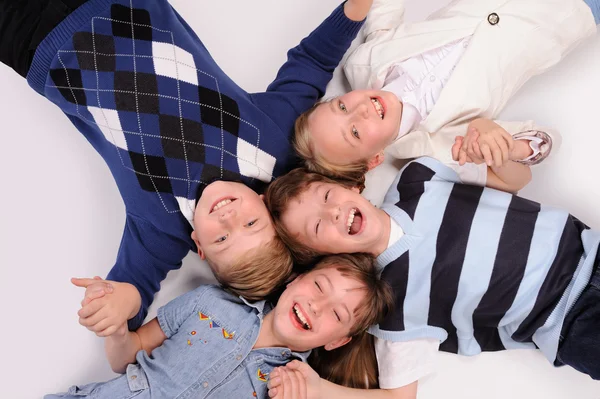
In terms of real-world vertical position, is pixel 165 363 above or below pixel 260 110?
below

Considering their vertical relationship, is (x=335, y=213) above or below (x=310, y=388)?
above

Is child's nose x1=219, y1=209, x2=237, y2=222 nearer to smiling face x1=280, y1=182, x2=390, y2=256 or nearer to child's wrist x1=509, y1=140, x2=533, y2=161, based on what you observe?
smiling face x1=280, y1=182, x2=390, y2=256

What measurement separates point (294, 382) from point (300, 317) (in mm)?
111

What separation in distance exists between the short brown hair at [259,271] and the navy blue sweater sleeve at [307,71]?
0.85 feet

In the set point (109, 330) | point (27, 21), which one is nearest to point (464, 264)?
point (109, 330)

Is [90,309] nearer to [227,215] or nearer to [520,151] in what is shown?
[227,215]

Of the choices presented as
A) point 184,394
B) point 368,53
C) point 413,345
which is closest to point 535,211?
point 413,345

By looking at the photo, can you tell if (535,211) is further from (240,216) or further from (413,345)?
(240,216)

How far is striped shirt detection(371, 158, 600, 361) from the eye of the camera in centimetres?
109

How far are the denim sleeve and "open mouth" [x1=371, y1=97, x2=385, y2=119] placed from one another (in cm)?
47

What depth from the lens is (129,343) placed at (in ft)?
3.49

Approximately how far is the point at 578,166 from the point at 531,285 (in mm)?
303

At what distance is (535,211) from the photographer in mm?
1106

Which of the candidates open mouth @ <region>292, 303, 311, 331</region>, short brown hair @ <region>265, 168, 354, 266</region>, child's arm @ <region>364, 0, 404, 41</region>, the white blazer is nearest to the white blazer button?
the white blazer
